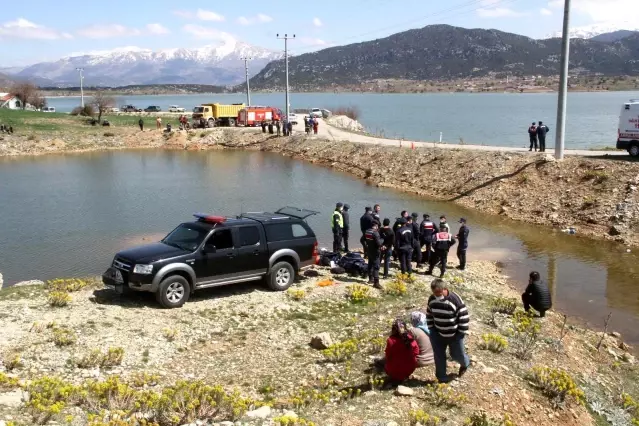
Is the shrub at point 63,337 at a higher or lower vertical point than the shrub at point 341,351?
higher

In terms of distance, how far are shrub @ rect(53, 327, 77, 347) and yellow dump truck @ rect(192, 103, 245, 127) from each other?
56.8m

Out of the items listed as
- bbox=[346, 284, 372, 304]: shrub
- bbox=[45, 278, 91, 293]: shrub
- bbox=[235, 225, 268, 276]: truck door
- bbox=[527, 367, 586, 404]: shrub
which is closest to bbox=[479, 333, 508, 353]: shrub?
bbox=[527, 367, 586, 404]: shrub

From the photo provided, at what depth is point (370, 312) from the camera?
13438 millimetres

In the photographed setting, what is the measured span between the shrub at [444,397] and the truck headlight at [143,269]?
6696 mm

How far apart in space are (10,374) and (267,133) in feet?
166

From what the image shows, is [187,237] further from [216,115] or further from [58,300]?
[216,115]

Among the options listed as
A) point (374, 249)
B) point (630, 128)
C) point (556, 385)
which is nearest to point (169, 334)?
point (374, 249)

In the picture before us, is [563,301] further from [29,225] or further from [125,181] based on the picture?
[125,181]

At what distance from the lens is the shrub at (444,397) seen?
28.3ft

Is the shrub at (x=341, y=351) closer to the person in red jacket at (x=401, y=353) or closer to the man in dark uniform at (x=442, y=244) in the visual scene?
the person in red jacket at (x=401, y=353)

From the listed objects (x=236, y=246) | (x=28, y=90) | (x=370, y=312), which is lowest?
(x=370, y=312)

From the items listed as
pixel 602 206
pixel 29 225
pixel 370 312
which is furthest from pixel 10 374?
pixel 602 206

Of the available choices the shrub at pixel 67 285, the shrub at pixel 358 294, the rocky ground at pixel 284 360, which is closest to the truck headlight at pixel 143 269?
the rocky ground at pixel 284 360

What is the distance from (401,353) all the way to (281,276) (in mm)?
6123
